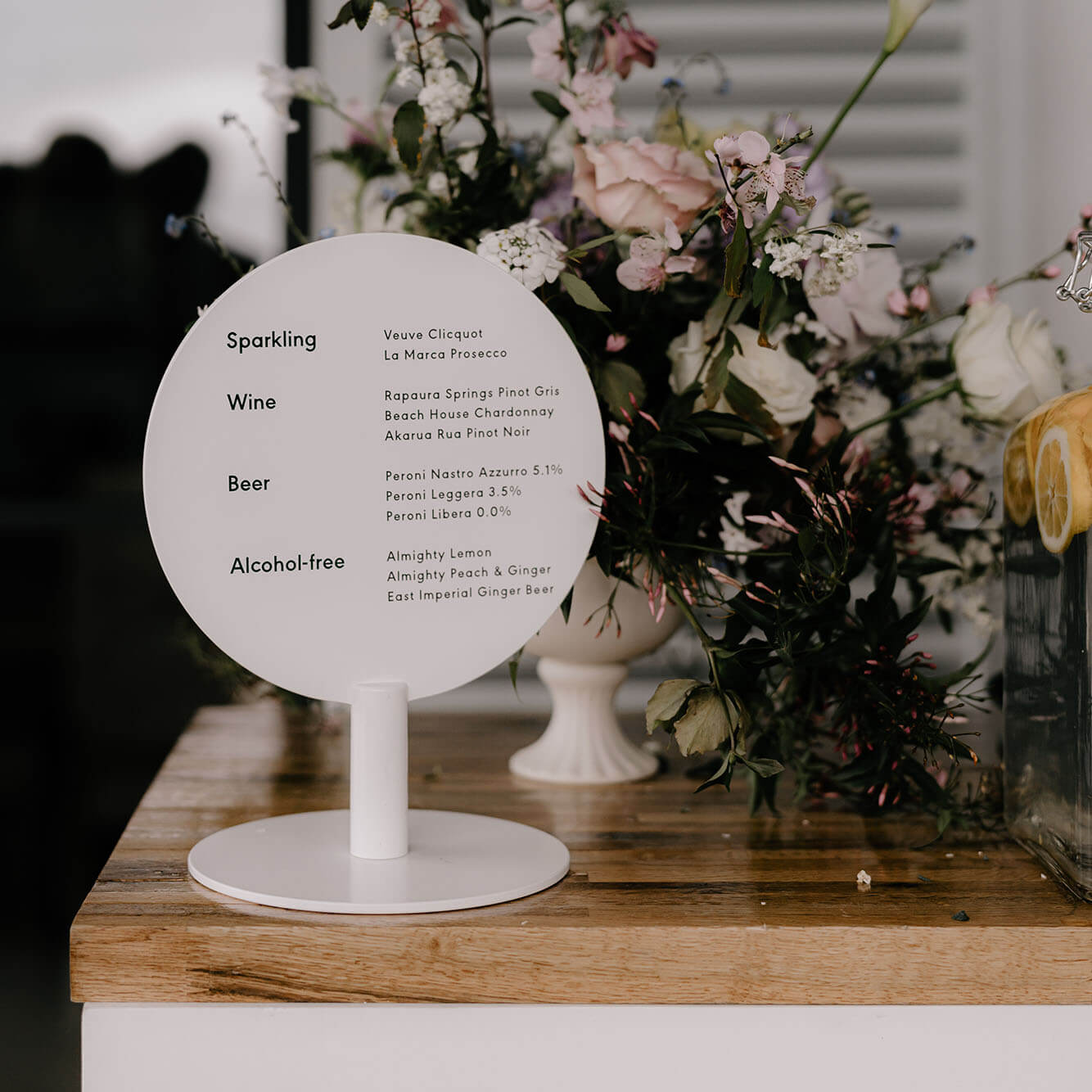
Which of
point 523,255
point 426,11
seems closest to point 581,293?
point 523,255

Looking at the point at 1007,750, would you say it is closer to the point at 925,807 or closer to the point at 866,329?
the point at 925,807

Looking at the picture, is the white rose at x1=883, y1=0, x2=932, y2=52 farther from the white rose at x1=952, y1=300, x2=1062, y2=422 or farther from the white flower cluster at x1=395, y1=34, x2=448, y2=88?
the white flower cluster at x1=395, y1=34, x2=448, y2=88

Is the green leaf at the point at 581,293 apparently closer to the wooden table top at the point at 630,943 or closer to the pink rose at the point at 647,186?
the pink rose at the point at 647,186

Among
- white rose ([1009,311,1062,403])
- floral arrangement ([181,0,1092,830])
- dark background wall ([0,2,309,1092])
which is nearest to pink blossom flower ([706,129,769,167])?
floral arrangement ([181,0,1092,830])

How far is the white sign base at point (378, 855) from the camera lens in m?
0.68

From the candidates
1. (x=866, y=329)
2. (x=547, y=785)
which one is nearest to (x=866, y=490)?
(x=866, y=329)

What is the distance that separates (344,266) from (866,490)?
1.52 feet

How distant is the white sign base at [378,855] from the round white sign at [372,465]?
0.04 meters

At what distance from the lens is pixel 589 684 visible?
1020 mm

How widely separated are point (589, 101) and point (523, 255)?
208 mm

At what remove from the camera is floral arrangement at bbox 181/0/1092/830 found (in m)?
0.76

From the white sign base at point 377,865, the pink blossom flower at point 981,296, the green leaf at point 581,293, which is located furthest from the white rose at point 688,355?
the white sign base at point 377,865

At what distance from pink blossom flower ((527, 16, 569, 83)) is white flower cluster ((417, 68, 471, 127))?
10 cm

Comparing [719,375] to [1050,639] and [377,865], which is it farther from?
[377,865]
